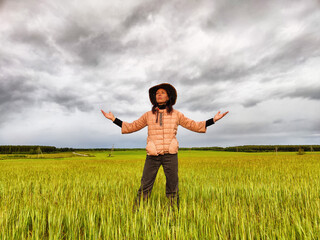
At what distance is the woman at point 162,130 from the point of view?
3707 millimetres

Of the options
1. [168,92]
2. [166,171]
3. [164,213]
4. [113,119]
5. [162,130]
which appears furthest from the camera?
[113,119]

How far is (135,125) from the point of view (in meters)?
4.25

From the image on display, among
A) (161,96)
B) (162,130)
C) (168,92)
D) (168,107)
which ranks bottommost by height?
(162,130)

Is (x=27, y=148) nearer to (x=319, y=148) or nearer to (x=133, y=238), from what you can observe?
(x=133, y=238)

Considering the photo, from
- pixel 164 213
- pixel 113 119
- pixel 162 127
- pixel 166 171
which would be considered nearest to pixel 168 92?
pixel 162 127

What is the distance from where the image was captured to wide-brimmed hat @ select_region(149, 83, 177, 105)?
412 cm

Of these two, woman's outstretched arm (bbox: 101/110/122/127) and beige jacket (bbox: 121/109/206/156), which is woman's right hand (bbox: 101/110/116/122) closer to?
woman's outstretched arm (bbox: 101/110/122/127)

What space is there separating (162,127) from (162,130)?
2.4 inches

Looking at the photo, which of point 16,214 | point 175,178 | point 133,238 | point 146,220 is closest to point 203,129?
point 175,178

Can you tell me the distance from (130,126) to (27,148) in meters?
82.2

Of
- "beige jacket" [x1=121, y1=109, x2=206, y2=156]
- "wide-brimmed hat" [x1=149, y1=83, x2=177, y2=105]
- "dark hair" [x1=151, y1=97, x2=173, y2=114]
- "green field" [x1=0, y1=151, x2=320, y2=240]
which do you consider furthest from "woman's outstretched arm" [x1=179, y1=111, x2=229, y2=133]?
"green field" [x1=0, y1=151, x2=320, y2=240]

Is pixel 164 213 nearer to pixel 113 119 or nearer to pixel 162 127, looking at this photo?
pixel 162 127

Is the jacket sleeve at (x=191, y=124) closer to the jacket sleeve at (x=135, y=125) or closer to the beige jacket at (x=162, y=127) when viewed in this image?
the beige jacket at (x=162, y=127)

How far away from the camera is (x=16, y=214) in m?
3.05
